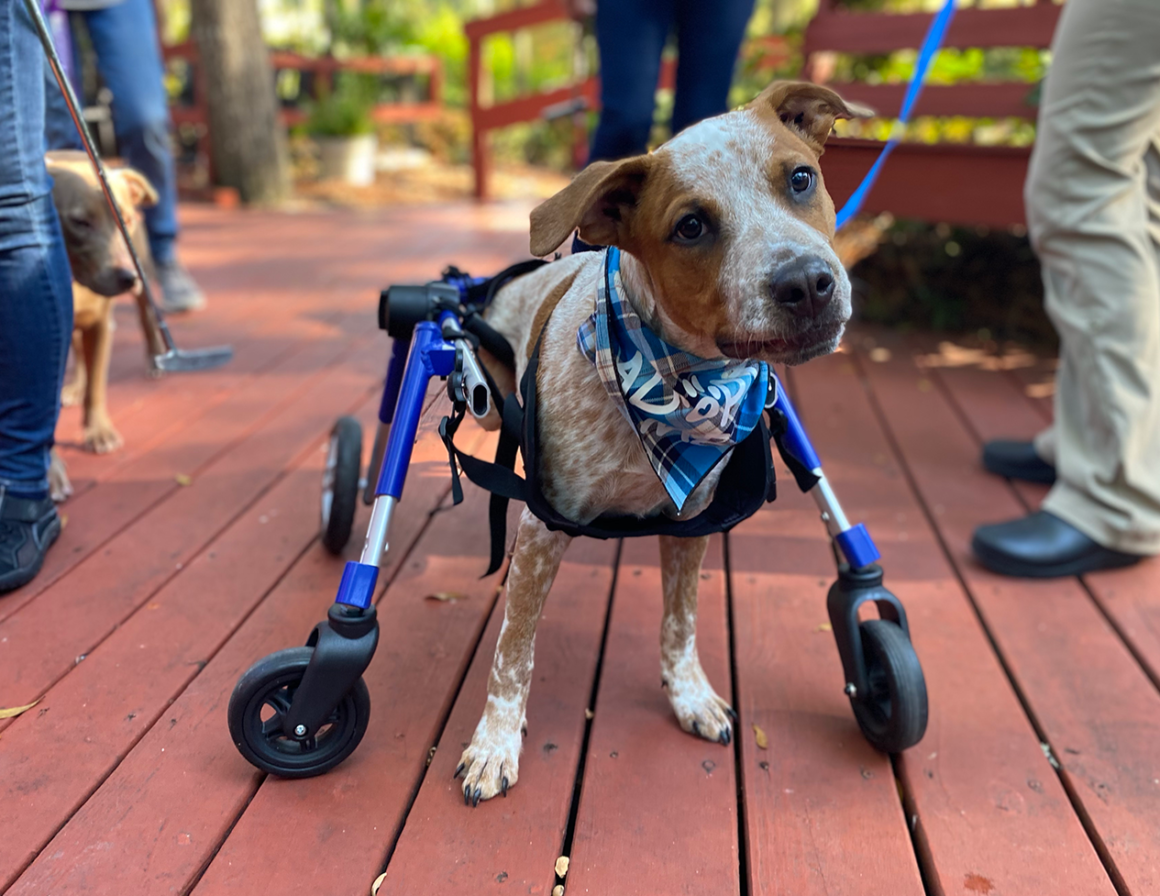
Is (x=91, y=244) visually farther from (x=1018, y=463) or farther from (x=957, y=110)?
(x=957, y=110)

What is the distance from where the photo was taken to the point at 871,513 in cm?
302

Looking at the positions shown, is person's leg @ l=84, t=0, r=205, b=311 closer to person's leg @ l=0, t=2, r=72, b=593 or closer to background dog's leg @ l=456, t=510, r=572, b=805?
person's leg @ l=0, t=2, r=72, b=593

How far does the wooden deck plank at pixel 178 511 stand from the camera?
2.12 metres

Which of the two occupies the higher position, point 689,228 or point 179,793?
point 689,228

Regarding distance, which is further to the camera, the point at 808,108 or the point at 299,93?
the point at 299,93

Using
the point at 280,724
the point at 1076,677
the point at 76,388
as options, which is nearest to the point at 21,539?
the point at 280,724

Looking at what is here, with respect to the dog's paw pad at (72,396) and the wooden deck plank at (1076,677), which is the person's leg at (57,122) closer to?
the dog's paw pad at (72,396)

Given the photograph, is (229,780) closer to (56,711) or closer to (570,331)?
(56,711)

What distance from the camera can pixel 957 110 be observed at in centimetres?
452

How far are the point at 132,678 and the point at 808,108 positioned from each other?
194 cm

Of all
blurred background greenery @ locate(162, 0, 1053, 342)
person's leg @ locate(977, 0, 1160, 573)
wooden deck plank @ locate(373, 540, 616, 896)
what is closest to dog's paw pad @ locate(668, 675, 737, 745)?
wooden deck plank @ locate(373, 540, 616, 896)

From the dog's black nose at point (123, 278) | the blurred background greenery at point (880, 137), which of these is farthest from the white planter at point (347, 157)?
the dog's black nose at point (123, 278)

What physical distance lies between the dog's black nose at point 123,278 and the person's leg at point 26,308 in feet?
1.39


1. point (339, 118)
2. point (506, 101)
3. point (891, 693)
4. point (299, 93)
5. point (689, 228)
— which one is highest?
point (689, 228)
